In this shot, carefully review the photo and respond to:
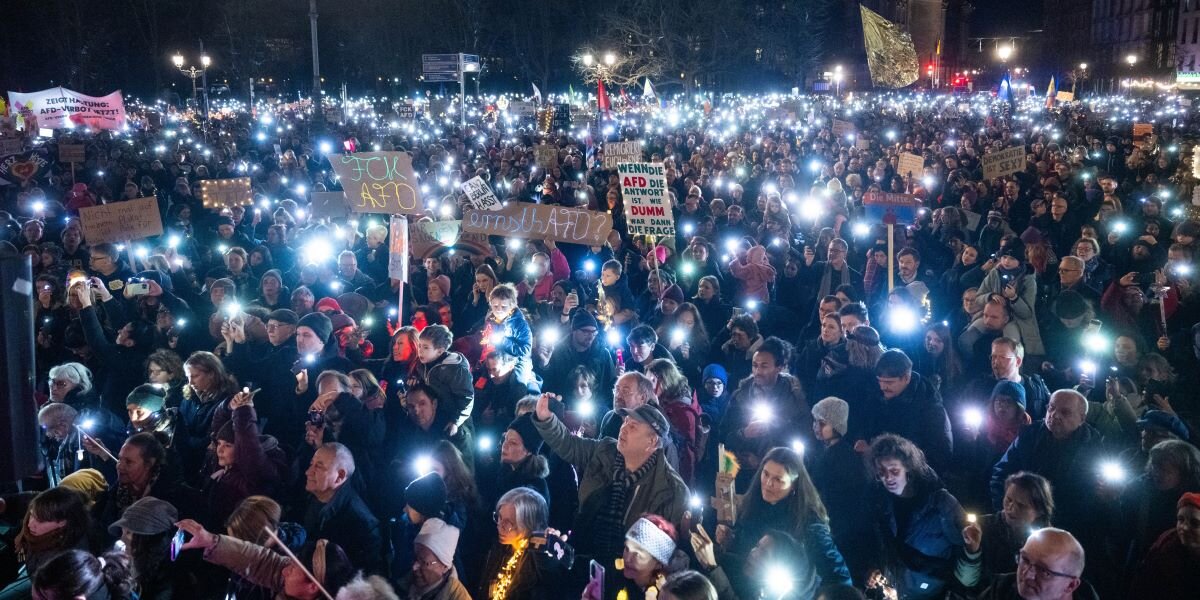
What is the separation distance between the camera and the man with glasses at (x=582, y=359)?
22.2ft

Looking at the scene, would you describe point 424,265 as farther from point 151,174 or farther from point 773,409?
point 151,174

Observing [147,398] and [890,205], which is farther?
[890,205]

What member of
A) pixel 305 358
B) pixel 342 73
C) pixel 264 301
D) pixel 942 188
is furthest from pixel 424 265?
pixel 342 73

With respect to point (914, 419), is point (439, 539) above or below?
below

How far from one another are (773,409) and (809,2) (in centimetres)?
4792

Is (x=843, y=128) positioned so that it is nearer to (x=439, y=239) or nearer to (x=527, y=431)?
(x=439, y=239)

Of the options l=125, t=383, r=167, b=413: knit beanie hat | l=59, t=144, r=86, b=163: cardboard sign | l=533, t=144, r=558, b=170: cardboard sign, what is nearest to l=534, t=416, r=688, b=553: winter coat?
l=125, t=383, r=167, b=413: knit beanie hat

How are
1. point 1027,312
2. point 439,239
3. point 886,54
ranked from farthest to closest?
1. point 886,54
2. point 439,239
3. point 1027,312

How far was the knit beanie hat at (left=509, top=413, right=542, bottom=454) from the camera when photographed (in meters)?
4.95

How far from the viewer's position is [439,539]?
400cm

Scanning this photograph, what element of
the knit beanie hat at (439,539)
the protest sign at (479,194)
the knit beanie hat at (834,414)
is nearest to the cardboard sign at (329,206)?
the protest sign at (479,194)

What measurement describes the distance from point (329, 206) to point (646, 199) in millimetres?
5041

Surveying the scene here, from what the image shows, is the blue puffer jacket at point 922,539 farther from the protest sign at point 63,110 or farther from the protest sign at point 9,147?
the protest sign at point 63,110

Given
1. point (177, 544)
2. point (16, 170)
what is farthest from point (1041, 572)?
point (16, 170)
